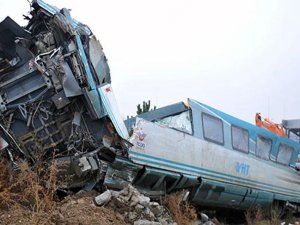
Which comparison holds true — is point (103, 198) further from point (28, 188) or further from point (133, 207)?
point (28, 188)

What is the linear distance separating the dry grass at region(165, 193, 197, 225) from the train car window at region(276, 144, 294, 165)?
414 cm

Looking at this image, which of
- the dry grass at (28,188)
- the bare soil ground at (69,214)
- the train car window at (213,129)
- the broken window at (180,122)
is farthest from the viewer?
the train car window at (213,129)

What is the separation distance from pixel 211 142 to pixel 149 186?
173cm

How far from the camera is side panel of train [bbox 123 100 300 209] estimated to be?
23.7 feet

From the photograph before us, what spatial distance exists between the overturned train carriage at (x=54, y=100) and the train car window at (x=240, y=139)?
335 centimetres

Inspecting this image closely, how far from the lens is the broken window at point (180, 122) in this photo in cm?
787

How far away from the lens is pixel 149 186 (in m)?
7.45

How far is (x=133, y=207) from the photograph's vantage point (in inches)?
237

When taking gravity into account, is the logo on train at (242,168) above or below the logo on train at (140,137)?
below

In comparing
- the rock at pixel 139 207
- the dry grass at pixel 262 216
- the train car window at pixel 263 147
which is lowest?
the dry grass at pixel 262 216

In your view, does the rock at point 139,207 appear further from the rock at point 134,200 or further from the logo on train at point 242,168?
the logo on train at point 242,168

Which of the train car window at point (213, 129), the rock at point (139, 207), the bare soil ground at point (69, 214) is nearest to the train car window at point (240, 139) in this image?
the train car window at point (213, 129)

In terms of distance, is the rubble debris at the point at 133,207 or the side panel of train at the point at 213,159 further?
the side panel of train at the point at 213,159

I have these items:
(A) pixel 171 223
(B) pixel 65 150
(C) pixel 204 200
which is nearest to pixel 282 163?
(C) pixel 204 200
